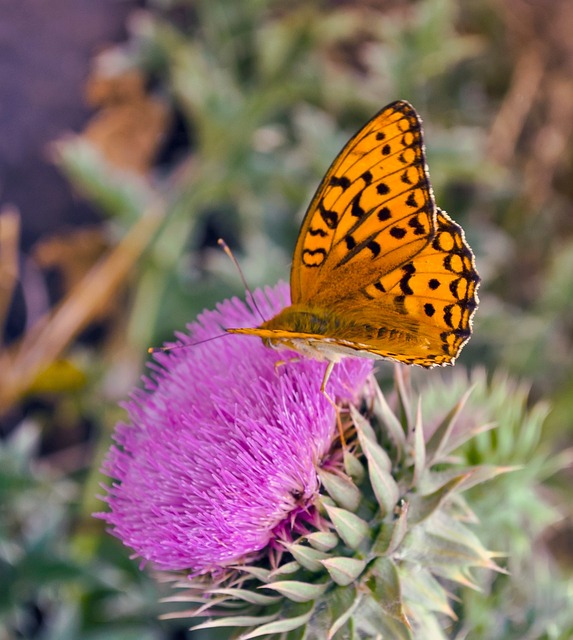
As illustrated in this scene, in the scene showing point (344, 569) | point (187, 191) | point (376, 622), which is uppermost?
point (187, 191)

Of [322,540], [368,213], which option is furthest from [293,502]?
[368,213]

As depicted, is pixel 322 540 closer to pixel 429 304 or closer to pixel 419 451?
pixel 419 451

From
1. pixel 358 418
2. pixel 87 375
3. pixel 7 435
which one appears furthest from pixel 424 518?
pixel 7 435

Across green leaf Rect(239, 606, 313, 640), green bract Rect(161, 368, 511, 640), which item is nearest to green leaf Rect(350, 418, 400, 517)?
green bract Rect(161, 368, 511, 640)

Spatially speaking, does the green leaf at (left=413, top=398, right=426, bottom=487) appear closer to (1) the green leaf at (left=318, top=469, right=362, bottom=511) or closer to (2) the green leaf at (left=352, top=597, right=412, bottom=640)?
(1) the green leaf at (left=318, top=469, right=362, bottom=511)

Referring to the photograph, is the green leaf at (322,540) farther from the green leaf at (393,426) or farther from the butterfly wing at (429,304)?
the butterfly wing at (429,304)

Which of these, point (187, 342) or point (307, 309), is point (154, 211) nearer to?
point (187, 342)
